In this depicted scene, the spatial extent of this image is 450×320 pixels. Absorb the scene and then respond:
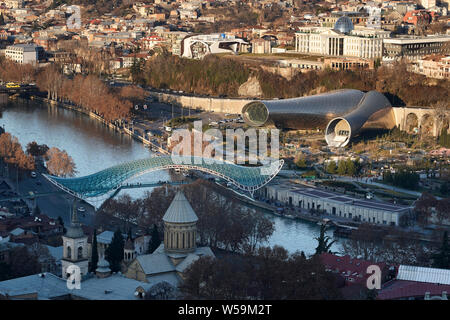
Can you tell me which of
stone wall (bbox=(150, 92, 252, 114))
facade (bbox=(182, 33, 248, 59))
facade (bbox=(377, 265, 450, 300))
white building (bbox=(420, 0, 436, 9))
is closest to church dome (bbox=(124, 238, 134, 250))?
facade (bbox=(377, 265, 450, 300))

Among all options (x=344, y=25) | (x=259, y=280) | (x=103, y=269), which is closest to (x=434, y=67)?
(x=344, y=25)

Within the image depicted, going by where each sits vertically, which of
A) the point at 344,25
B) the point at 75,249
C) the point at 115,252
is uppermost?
the point at 344,25

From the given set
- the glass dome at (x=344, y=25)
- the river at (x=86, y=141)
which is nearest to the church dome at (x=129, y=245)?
the river at (x=86, y=141)

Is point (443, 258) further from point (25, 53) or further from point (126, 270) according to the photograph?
point (25, 53)

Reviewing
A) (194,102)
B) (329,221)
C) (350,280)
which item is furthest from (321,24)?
(350,280)
